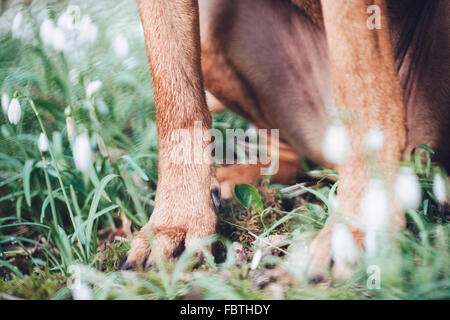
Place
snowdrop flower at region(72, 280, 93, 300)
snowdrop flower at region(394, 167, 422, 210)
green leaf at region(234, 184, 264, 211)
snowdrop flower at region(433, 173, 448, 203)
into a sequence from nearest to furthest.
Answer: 1. snowdrop flower at region(72, 280, 93, 300)
2. snowdrop flower at region(394, 167, 422, 210)
3. snowdrop flower at region(433, 173, 448, 203)
4. green leaf at region(234, 184, 264, 211)

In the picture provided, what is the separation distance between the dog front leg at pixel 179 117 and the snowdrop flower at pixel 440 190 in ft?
2.24

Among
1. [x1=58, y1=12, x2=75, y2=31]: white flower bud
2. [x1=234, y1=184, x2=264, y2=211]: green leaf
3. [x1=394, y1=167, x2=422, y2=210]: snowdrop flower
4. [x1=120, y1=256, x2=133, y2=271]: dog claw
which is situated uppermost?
[x1=58, y1=12, x2=75, y2=31]: white flower bud

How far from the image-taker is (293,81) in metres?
1.73

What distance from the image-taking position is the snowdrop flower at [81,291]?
86 centimetres

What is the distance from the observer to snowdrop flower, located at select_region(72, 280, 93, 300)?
33.8 inches

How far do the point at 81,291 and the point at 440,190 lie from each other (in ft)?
3.42

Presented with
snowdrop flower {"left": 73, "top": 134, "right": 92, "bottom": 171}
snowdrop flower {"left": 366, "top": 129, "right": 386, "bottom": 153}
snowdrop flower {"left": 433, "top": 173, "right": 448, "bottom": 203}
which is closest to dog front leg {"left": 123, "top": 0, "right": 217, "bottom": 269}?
snowdrop flower {"left": 73, "top": 134, "right": 92, "bottom": 171}

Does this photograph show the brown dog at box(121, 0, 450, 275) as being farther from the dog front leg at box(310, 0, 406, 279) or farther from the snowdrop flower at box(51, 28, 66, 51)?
the snowdrop flower at box(51, 28, 66, 51)

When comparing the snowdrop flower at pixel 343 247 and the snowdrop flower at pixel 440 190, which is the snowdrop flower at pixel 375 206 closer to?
the snowdrop flower at pixel 343 247

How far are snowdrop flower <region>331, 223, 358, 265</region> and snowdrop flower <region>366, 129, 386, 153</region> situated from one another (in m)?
0.23

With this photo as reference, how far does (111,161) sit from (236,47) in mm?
747

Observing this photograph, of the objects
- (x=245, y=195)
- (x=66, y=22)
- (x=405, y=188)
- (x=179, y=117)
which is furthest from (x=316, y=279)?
(x=66, y=22)

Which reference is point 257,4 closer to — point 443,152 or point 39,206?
point 443,152

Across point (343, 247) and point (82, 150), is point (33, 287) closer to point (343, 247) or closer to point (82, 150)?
point (82, 150)
